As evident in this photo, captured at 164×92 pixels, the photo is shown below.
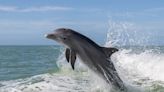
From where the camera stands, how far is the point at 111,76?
11.8 metres

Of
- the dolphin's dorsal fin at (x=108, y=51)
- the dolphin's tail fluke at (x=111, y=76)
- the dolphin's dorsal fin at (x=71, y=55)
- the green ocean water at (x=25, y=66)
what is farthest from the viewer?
the green ocean water at (x=25, y=66)

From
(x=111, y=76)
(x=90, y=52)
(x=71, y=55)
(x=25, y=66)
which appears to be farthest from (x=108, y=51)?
(x=25, y=66)

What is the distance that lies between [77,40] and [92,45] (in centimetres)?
42

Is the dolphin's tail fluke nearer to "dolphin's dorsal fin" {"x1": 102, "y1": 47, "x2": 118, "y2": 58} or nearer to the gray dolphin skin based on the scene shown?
the gray dolphin skin

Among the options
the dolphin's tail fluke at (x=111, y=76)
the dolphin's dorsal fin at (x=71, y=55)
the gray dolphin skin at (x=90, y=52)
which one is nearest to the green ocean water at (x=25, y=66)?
the dolphin's dorsal fin at (x=71, y=55)

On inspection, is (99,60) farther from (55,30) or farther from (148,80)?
(148,80)

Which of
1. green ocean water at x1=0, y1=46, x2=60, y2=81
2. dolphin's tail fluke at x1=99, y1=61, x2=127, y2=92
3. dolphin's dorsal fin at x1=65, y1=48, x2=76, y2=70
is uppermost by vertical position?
dolphin's dorsal fin at x1=65, y1=48, x2=76, y2=70

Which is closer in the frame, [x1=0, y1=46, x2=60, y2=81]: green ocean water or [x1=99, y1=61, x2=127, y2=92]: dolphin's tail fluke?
[x1=99, y1=61, x2=127, y2=92]: dolphin's tail fluke

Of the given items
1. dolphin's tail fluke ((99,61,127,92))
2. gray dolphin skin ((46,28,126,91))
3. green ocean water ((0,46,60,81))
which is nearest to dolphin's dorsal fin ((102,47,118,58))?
Result: gray dolphin skin ((46,28,126,91))

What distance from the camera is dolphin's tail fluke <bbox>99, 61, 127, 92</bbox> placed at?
11656 millimetres

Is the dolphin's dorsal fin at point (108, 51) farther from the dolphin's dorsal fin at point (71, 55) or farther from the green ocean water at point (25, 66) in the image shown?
the green ocean water at point (25, 66)

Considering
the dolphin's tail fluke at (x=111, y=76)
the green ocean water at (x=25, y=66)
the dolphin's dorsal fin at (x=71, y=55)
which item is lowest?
the green ocean water at (x=25, y=66)

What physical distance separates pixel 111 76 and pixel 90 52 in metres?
0.84

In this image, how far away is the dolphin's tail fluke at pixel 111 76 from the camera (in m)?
11.7
